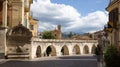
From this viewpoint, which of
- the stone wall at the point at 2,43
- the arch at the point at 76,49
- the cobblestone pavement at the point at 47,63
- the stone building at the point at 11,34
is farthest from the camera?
the arch at the point at 76,49

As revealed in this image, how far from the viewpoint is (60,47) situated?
68375 millimetres

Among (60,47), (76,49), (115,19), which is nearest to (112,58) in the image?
(115,19)

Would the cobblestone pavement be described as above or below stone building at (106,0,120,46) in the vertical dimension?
below

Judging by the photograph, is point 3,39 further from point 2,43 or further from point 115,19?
point 115,19

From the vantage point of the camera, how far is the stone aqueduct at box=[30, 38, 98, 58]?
6091 cm

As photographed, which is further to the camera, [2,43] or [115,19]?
[2,43]

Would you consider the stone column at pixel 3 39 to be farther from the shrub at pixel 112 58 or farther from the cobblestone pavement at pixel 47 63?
the shrub at pixel 112 58

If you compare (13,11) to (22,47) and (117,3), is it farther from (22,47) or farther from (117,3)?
(117,3)

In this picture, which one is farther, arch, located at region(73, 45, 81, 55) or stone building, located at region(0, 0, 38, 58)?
arch, located at region(73, 45, 81, 55)

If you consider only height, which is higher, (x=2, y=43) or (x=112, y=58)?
(x=2, y=43)

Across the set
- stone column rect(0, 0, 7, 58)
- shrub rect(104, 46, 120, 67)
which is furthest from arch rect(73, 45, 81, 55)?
shrub rect(104, 46, 120, 67)

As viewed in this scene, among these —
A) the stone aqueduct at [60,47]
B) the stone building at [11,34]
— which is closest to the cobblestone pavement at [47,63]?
the stone building at [11,34]

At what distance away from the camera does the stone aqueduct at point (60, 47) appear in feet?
200

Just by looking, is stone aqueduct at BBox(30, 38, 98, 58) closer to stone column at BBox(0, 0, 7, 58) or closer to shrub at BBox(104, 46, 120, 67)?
stone column at BBox(0, 0, 7, 58)
